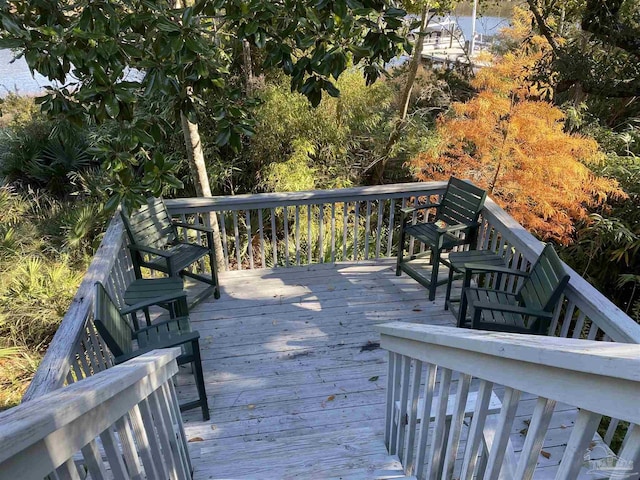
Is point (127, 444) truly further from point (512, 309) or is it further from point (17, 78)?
point (17, 78)

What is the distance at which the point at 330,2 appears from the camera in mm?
1746

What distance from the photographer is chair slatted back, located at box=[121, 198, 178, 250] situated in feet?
10.7

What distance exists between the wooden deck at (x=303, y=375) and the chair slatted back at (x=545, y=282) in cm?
62

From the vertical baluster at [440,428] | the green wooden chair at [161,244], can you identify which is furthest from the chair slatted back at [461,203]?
the vertical baluster at [440,428]

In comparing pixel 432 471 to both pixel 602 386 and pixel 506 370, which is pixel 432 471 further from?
pixel 602 386

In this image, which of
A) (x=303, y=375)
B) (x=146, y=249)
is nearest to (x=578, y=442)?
(x=303, y=375)

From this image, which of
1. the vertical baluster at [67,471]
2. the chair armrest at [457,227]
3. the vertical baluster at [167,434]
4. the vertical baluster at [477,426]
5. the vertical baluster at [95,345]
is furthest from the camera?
the chair armrest at [457,227]

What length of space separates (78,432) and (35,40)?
1571 mm

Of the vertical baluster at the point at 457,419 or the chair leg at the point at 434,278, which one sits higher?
the vertical baluster at the point at 457,419

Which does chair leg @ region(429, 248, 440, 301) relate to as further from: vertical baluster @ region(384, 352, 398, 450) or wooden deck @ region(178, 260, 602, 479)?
vertical baluster @ region(384, 352, 398, 450)

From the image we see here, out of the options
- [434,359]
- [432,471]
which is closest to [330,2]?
[434,359]

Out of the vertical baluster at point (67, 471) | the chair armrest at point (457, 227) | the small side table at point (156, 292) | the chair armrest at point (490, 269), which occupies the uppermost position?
the vertical baluster at point (67, 471)

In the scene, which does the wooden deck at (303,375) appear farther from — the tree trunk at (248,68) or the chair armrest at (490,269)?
the tree trunk at (248,68)

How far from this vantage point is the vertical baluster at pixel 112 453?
993 millimetres
